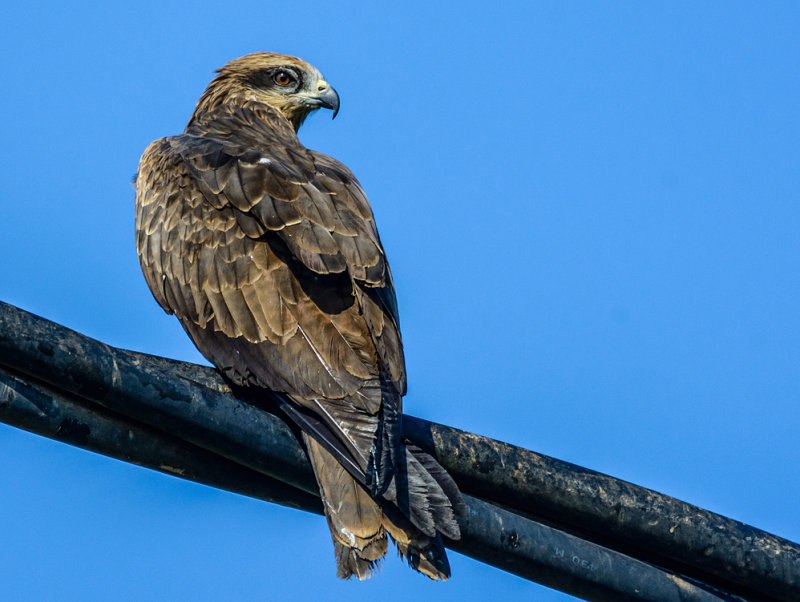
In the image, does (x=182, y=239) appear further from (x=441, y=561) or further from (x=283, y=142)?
(x=441, y=561)

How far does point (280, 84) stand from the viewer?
27.5ft

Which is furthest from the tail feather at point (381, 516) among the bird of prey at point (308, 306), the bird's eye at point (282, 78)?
the bird's eye at point (282, 78)

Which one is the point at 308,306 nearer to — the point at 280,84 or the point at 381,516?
the point at 381,516

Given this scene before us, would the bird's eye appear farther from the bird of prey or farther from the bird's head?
the bird of prey

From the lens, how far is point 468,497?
3676mm

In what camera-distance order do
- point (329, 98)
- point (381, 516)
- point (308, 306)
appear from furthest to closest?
1. point (329, 98)
2. point (308, 306)
3. point (381, 516)

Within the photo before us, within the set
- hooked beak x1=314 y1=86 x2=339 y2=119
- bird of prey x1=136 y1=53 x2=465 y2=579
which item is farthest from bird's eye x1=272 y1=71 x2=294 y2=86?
bird of prey x1=136 y1=53 x2=465 y2=579

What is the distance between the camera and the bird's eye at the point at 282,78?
8.39 m

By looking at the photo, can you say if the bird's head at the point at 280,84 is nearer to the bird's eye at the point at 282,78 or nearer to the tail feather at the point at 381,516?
the bird's eye at the point at 282,78

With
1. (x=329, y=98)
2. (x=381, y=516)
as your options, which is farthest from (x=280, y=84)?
(x=381, y=516)

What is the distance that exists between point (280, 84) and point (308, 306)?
13.4 feet

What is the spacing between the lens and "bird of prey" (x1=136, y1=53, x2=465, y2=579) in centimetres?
384

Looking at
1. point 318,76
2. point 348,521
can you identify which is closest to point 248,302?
point 348,521

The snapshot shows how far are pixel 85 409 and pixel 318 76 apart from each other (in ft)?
18.7
